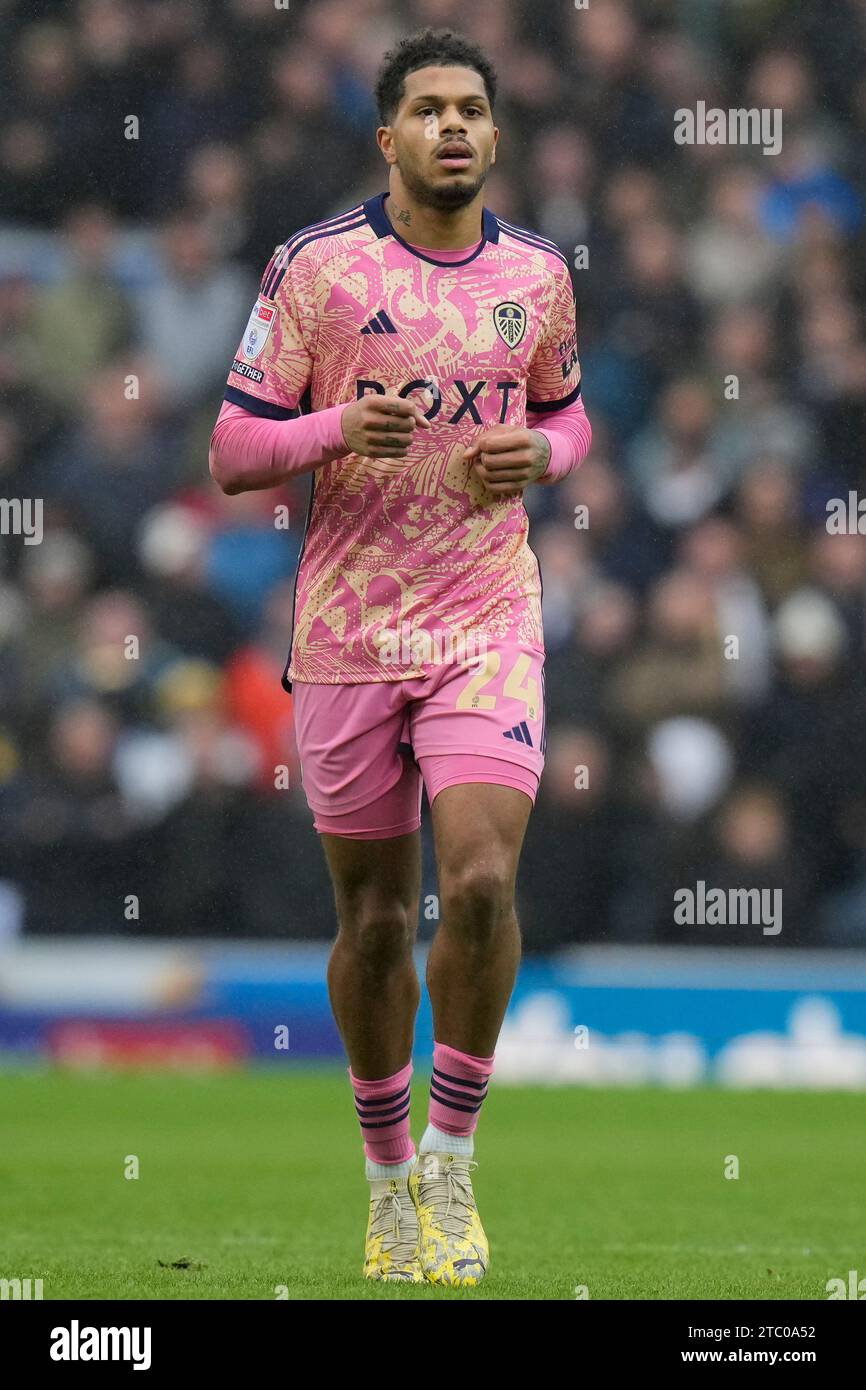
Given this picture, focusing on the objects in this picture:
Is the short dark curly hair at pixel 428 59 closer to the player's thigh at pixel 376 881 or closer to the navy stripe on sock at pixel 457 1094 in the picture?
the player's thigh at pixel 376 881

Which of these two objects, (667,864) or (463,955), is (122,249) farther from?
(463,955)

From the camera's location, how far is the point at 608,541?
10.7 m

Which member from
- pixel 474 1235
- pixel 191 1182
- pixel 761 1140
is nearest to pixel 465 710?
pixel 474 1235

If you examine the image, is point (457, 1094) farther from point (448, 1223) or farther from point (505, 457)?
point (505, 457)

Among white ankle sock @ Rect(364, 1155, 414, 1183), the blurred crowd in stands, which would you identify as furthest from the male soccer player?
the blurred crowd in stands

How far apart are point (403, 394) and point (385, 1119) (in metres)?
1.54

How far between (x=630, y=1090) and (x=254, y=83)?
5.58 m

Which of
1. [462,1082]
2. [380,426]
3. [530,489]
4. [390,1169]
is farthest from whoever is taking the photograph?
[530,489]

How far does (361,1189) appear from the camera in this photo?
676 cm

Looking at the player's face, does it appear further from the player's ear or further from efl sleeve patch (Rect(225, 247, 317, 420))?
efl sleeve patch (Rect(225, 247, 317, 420))

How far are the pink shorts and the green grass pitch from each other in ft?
3.19

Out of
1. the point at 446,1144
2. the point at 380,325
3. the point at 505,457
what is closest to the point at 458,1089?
the point at 446,1144

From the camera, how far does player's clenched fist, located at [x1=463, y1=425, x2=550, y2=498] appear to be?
4.70 meters

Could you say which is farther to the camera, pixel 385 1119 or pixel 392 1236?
pixel 385 1119
